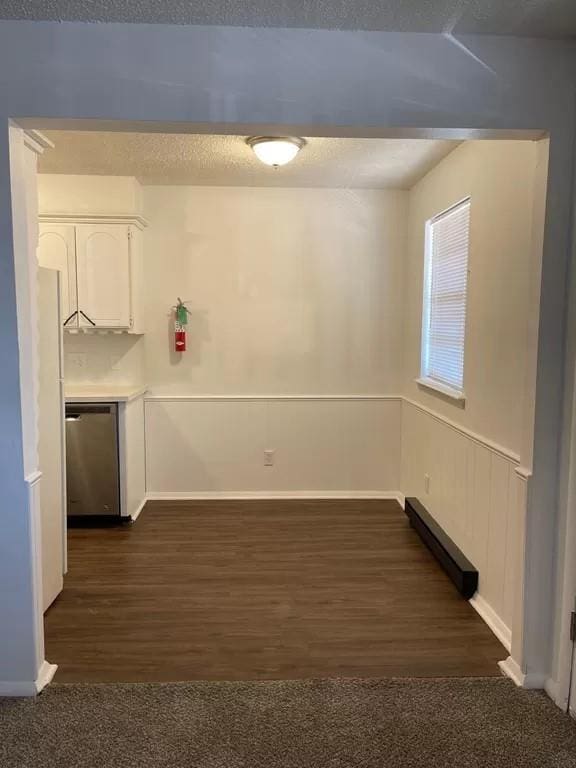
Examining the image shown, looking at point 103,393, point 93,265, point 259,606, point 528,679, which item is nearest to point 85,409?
point 103,393

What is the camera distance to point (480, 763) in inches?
68.7

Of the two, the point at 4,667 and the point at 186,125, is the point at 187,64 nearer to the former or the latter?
the point at 186,125

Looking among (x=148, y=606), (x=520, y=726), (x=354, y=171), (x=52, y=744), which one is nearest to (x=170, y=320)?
(x=354, y=171)

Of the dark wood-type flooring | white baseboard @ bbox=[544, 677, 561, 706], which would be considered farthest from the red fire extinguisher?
white baseboard @ bbox=[544, 677, 561, 706]

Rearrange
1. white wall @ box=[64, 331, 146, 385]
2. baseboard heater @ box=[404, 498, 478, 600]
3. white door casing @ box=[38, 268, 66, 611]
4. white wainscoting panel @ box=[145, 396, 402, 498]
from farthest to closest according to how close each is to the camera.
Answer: white wainscoting panel @ box=[145, 396, 402, 498] → white wall @ box=[64, 331, 146, 385] → baseboard heater @ box=[404, 498, 478, 600] → white door casing @ box=[38, 268, 66, 611]

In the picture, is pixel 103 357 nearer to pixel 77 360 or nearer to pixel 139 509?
pixel 77 360

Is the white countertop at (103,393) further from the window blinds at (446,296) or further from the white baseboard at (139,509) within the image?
the window blinds at (446,296)

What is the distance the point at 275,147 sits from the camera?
9.85 feet

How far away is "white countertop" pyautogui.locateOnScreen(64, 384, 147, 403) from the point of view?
371 centimetres

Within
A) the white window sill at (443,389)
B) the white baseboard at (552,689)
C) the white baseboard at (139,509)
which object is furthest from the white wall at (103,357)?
the white baseboard at (552,689)

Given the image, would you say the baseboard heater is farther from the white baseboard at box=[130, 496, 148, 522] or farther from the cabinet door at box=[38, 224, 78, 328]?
the cabinet door at box=[38, 224, 78, 328]

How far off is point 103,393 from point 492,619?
9.60ft

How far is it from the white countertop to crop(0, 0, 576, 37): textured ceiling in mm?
2379

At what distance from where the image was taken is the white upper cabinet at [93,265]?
3.91 meters
